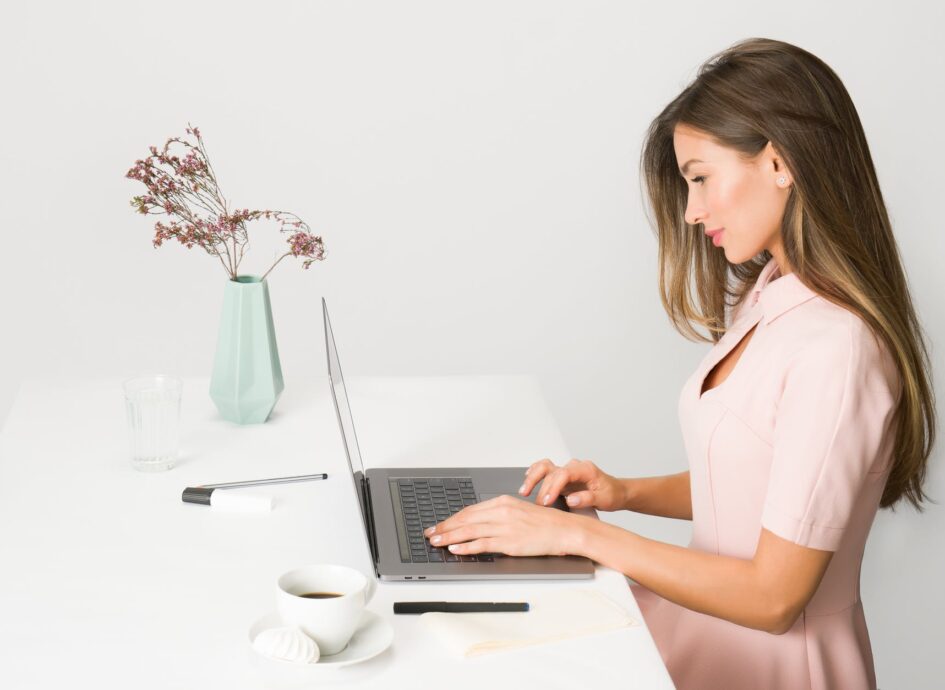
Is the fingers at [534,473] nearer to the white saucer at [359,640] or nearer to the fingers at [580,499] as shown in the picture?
the fingers at [580,499]

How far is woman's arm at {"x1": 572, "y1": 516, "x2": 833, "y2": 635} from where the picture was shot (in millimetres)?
1263

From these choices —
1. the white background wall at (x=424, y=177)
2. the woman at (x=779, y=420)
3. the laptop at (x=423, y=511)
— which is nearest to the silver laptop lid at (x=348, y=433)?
the laptop at (x=423, y=511)

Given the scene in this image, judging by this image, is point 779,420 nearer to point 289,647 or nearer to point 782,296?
point 782,296

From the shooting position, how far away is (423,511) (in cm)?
141

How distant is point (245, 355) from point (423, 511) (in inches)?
18.6

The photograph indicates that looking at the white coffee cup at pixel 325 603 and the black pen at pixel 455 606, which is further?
the black pen at pixel 455 606

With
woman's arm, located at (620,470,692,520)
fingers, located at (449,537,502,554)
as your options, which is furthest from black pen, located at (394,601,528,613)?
woman's arm, located at (620,470,692,520)

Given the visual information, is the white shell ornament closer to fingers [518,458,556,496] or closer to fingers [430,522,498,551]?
fingers [430,522,498,551]

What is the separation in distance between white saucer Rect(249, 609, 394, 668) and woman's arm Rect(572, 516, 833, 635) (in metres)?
0.28

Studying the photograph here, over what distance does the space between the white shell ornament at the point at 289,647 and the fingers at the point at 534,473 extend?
0.50 metres

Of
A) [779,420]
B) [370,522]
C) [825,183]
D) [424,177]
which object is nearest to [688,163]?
[825,183]

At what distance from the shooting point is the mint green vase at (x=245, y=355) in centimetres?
171

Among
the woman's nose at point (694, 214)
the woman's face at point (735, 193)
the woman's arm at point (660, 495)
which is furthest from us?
the woman's arm at point (660, 495)

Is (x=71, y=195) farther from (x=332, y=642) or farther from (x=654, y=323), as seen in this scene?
(x=332, y=642)
